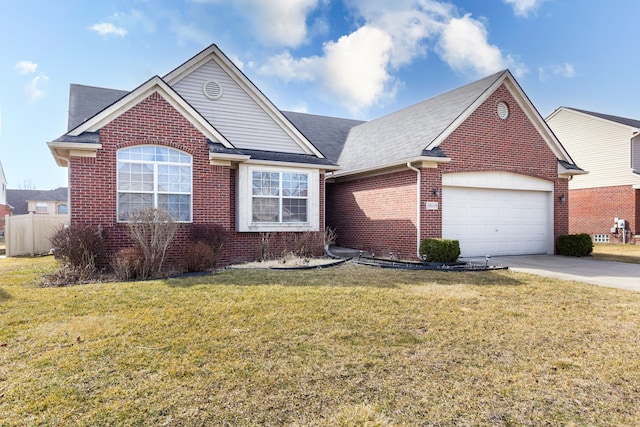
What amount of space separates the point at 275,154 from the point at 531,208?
34.3 feet

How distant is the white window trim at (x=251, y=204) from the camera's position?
1196cm

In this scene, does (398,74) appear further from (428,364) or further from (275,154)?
(428,364)

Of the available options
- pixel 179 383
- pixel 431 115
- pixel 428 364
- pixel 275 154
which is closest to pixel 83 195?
pixel 275 154

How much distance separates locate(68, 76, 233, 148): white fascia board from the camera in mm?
9891

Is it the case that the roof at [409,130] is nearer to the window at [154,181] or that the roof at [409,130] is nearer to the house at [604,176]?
the window at [154,181]

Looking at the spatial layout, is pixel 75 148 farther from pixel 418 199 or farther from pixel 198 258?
pixel 418 199

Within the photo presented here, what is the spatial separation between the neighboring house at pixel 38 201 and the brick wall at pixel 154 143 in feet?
173

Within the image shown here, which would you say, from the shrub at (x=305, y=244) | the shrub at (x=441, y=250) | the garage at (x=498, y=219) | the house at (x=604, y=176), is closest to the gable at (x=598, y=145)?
the house at (x=604, y=176)

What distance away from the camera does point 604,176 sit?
22.7 meters

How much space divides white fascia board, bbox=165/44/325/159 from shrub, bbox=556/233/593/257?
33.6ft

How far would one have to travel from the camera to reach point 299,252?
12.4m

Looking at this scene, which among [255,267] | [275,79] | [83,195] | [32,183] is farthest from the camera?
[32,183]

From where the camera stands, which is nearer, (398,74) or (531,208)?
(531,208)

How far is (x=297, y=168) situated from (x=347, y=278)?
17.2 feet
